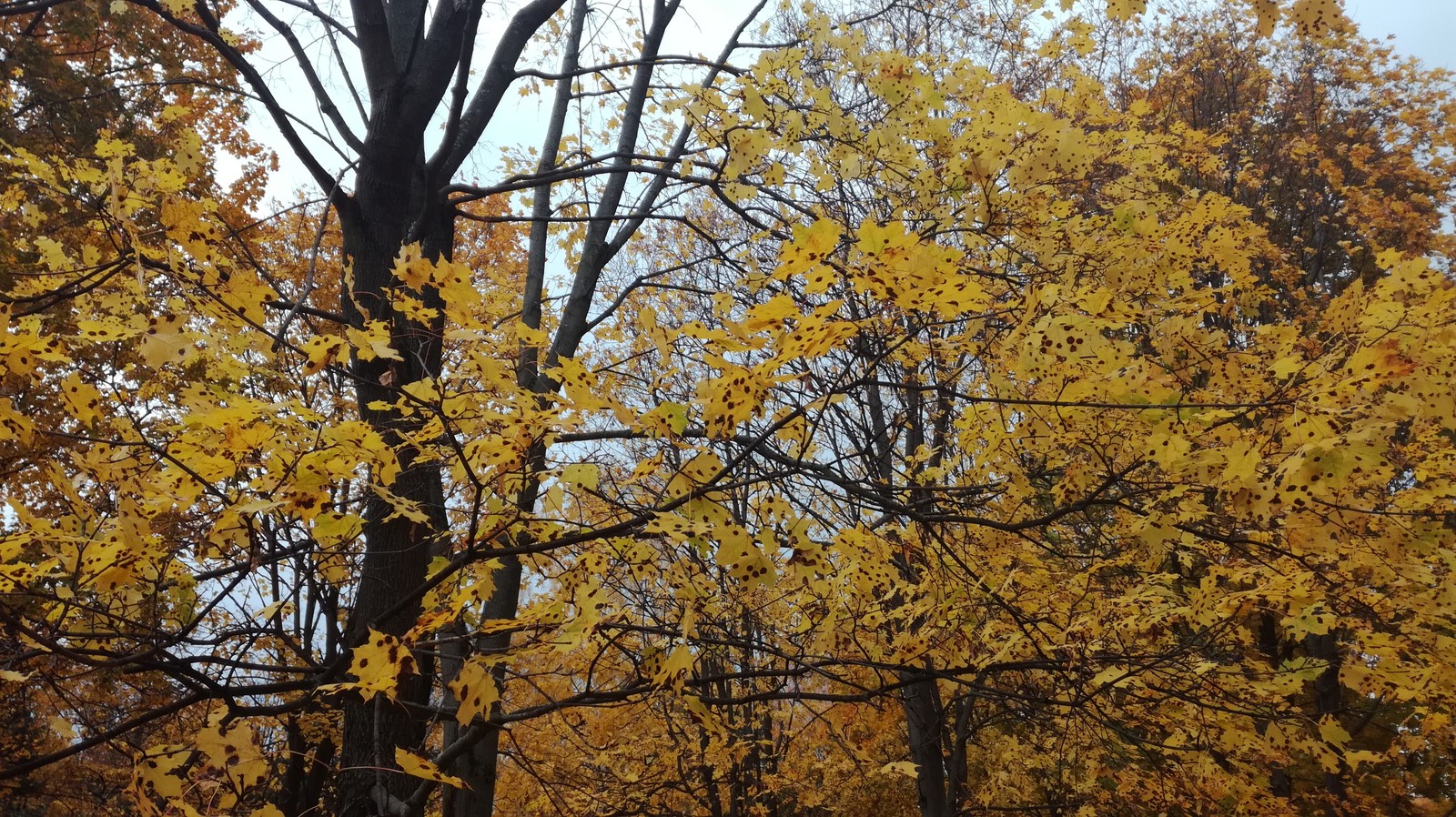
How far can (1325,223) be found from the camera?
35.7 ft

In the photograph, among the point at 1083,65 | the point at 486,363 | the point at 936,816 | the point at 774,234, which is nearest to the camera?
the point at 486,363

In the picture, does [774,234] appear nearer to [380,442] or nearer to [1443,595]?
[380,442]

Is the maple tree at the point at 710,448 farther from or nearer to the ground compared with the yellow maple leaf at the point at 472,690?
farther from the ground

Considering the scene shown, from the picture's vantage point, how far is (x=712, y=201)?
8.01 m

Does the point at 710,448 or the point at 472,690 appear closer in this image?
the point at 472,690

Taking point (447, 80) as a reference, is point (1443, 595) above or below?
below

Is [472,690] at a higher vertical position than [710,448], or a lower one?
lower

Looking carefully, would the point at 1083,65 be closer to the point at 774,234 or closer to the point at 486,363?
the point at 774,234

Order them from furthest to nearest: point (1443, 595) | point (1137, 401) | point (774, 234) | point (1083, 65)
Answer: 1. point (1083, 65)
2. point (774, 234)
3. point (1443, 595)
4. point (1137, 401)

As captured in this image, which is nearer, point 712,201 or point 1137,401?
point 1137,401

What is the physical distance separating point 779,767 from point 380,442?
7918 mm

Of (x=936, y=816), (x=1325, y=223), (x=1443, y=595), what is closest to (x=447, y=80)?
(x=1443, y=595)

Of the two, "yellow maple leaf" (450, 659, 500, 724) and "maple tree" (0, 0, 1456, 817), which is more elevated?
"maple tree" (0, 0, 1456, 817)

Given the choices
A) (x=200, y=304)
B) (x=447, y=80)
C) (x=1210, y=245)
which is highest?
(x=447, y=80)
